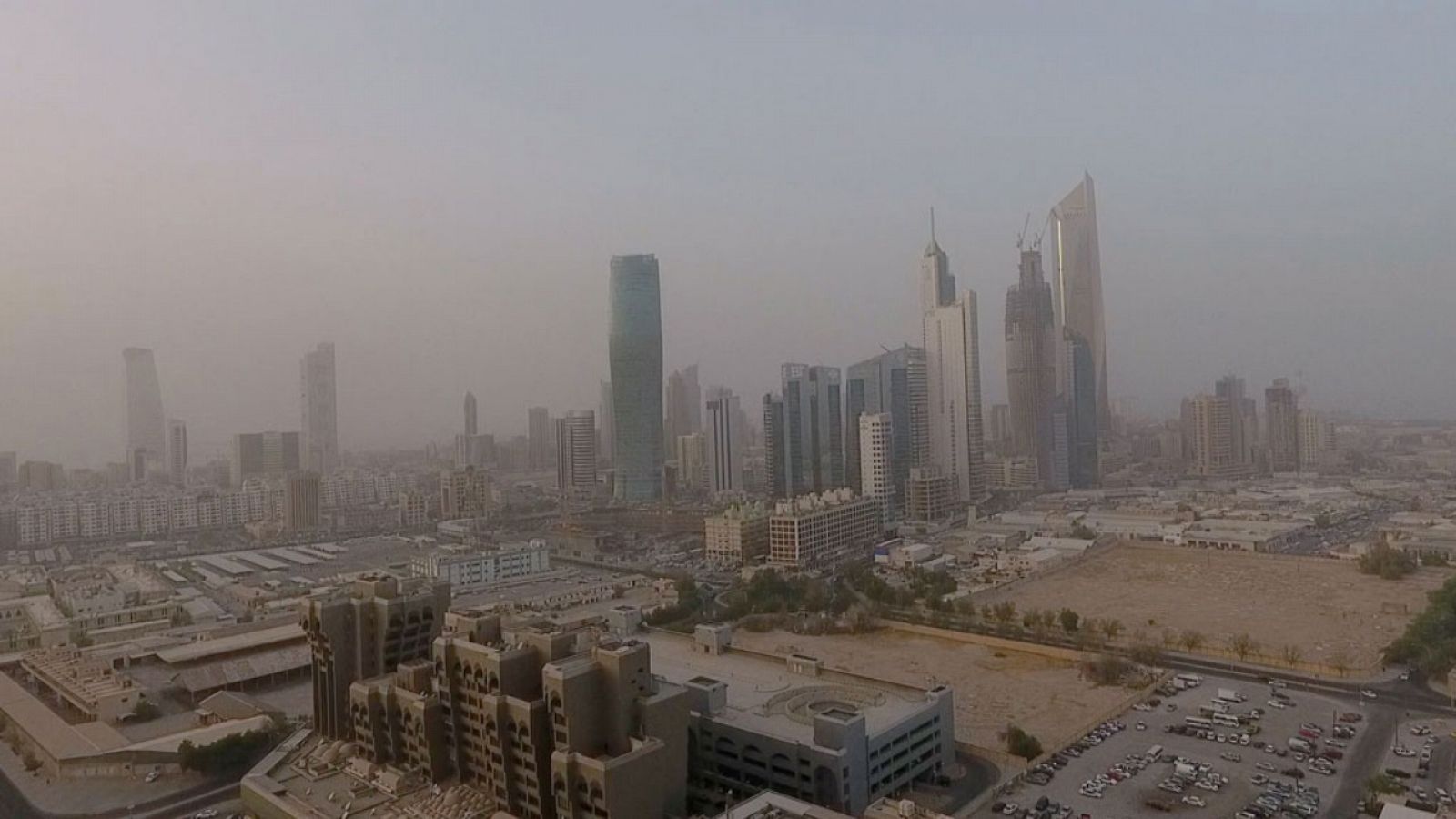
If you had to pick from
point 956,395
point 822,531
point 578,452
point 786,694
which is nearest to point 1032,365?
point 956,395

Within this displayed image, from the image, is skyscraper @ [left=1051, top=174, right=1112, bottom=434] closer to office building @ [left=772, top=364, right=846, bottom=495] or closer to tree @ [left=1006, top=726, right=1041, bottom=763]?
office building @ [left=772, top=364, right=846, bottom=495]

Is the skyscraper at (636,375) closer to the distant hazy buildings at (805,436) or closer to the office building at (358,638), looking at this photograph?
the distant hazy buildings at (805,436)

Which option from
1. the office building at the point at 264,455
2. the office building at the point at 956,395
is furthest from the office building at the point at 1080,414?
the office building at the point at 264,455

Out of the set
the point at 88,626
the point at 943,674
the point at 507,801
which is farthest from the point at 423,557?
the point at 507,801

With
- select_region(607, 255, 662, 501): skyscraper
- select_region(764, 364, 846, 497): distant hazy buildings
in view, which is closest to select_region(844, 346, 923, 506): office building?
select_region(764, 364, 846, 497): distant hazy buildings

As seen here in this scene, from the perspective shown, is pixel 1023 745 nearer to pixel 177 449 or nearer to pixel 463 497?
pixel 463 497

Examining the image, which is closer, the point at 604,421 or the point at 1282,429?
the point at 1282,429

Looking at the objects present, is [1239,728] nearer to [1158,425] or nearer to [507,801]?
[507,801]
